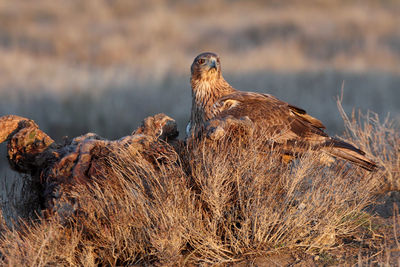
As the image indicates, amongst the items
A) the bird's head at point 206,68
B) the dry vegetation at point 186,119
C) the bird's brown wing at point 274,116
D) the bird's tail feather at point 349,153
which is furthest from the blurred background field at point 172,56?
the bird's tail feather at point 349,153

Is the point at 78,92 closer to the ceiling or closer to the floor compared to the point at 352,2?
closer to the floor

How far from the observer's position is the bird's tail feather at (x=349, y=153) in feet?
16.0

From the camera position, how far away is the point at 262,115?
5.16m

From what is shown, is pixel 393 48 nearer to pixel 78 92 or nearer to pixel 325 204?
pixel 78 92

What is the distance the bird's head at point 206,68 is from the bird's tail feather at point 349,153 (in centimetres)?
135

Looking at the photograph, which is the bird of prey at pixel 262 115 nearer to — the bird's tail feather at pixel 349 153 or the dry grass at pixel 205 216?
the bird's tail feather at pixel 349 153

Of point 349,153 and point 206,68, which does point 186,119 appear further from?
point 349,153

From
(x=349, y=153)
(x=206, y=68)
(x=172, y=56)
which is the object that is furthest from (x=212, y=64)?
(x=172, y=56)

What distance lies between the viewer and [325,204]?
4.27m

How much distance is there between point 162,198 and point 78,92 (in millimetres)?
10079

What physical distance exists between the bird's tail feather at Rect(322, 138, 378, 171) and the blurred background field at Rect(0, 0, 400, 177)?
263 inches

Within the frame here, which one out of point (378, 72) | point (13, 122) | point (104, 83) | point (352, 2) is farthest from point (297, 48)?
point (13, 122)

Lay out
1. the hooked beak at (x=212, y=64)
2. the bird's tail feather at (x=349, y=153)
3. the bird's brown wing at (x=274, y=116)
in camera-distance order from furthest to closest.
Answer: the hooked beak at (x=212, y=64) < the bird's brown wing at (x=274, y=116) < the bird's tail feather at (x=349, y=153)

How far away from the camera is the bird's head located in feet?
18.6
